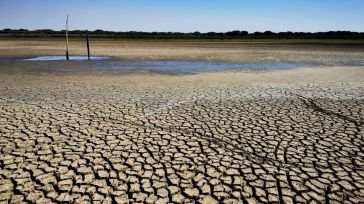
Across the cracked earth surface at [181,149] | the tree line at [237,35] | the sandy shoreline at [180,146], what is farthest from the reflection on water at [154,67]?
the tree line at [237,35]

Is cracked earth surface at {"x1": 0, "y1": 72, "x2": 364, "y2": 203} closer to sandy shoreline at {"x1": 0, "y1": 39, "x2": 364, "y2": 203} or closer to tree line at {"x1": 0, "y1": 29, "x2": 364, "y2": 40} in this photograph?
sandy shoreline at {"x1": 0, "y1": 39, "x2": 364, "y2": 203}

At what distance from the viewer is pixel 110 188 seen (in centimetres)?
322

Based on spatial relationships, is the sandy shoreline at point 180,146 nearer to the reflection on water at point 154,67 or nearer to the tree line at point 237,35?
the reflection on water at point 154,67

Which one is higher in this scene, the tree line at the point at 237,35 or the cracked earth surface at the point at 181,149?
the tree line at the point at 237,35

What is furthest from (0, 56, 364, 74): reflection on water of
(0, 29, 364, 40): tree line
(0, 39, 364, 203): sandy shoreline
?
(0, 29, 364, 40): tree line

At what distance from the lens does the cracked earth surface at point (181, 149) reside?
10.4 feet

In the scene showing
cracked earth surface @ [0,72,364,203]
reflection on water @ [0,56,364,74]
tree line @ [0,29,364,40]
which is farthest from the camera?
tree line @ [0,29,364,40]

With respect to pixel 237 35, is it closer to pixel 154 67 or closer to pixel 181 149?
pixel 154 67

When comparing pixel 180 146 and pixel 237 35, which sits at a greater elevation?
pixel 237 35

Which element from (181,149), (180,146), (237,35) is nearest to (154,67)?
(180,146)

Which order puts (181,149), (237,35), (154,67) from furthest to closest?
(237,35) → (154,67) → (181,149)

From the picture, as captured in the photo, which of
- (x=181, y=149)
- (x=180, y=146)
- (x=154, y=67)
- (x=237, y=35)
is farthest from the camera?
(x=237, y=35)

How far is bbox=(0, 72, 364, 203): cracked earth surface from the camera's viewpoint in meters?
3.16

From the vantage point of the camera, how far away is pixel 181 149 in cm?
428
